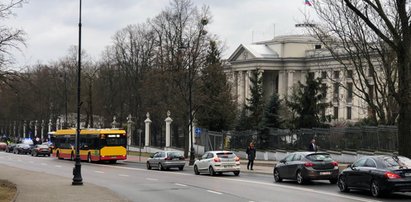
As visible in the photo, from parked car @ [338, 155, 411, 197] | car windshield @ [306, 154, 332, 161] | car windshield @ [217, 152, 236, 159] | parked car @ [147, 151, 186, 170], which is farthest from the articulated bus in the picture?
parked car @ [338, 155, 411, 197]

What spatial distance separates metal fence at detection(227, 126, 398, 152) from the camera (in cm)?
3591

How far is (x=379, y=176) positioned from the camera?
63.1ft

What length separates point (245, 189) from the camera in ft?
75.9

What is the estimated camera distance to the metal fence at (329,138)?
35906 millimetres

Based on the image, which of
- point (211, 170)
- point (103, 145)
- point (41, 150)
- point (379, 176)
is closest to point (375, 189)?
point (379, 176)

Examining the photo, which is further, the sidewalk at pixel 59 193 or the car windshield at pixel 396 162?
the car windshield at pixel 396 162

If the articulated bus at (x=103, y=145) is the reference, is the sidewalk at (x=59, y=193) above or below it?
below

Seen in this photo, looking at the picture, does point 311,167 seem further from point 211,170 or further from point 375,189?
point 211,170

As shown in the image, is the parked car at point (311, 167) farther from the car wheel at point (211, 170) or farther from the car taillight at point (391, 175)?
the car wheel at point (211, 170)

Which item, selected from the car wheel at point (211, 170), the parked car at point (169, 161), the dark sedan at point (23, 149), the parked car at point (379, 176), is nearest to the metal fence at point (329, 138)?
the parked car at point (169, 161)

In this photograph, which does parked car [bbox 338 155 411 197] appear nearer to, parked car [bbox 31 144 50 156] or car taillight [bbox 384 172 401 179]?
car taillight [bbox 384 172 401 179]

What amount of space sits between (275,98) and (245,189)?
39150mm

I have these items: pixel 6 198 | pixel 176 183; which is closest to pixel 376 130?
pixel 176 183

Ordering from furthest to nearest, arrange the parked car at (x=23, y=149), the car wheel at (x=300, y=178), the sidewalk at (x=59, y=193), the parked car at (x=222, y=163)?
the parked car at (x=23, y=149)
the parked car at (x=222, y=163)
the car wheel at (x=300, y=178)
the sidewalk at (x=59, y=193)
